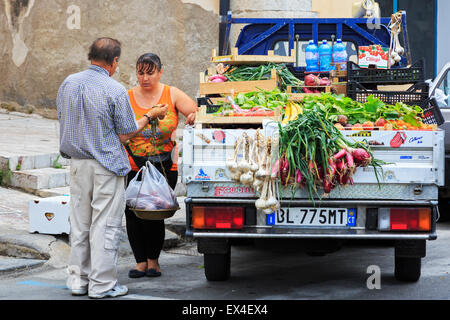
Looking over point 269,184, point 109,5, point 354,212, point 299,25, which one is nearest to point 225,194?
point 269,184

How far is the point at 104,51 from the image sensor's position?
5.45 m

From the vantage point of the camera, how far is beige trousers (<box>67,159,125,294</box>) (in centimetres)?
536

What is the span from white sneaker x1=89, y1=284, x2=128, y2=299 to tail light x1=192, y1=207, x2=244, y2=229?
0.71 meters

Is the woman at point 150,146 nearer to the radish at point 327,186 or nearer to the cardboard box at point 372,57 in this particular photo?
the radish at point 327,186

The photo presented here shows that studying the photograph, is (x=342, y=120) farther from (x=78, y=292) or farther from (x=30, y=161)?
(x=30, y=161)

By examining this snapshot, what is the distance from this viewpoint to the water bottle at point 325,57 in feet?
27.9

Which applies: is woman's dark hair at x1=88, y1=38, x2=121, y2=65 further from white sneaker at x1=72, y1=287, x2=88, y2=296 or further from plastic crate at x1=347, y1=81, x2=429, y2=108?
plastic crate at x1=347, y1=81, x2=429, y2=108

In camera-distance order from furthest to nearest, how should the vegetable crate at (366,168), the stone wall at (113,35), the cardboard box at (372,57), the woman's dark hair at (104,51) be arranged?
the stone wall at (113,35)
the cardboard box at (372,57)
the woman's dark hair at (104,51)
the vegetable crate at (366,168)

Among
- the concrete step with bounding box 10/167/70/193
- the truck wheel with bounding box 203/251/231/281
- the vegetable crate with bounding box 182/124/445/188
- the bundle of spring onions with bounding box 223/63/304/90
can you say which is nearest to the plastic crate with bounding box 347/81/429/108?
the bundle of spring onions with bounding box 223/63/304/90

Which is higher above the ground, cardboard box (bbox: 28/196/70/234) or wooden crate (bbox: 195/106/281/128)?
wooden crate (bbox: 195/106/281/128)

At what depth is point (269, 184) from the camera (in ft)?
17.2

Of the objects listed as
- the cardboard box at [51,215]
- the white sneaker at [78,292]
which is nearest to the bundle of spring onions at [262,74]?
the cardboard box at [51,215]

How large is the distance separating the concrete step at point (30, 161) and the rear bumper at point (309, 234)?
14.2 feet

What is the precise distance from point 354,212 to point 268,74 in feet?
8.81
